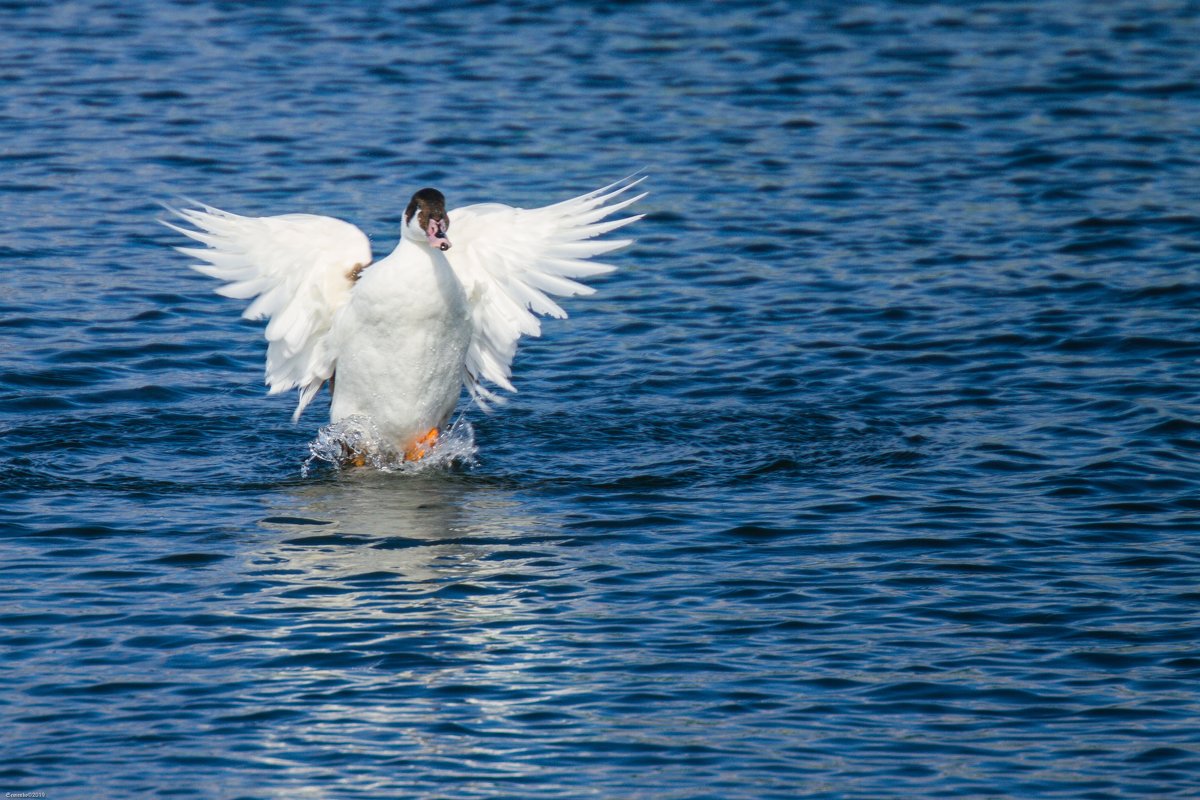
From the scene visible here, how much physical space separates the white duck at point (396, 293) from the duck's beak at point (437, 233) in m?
0.39

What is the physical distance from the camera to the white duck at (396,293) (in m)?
11.2

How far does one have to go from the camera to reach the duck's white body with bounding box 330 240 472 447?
11.0 metres

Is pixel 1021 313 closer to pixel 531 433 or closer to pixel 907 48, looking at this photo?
pixel 531 433

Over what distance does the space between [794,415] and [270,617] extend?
4.44m

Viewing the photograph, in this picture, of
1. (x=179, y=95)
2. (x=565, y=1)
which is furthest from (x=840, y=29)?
(x=179, y=95)

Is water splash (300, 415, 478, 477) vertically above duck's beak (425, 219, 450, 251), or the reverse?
duck's beak (425, 219, 450, 251)

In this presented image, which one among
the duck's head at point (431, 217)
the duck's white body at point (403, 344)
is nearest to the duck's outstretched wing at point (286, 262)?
the duck's white body at point (403, 344)

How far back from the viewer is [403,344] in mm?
11281

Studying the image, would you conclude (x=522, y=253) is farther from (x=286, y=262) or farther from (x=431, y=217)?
(x=286, y=262)

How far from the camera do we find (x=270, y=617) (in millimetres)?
8828

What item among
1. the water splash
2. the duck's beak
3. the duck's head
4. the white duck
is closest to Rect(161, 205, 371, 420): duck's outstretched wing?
the white duck

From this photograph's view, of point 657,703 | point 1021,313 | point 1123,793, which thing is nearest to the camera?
point 1123,793

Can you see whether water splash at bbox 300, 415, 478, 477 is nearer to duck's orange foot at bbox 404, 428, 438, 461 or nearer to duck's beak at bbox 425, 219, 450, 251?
duck's orange foot at bbox 404, 428, 438, 461

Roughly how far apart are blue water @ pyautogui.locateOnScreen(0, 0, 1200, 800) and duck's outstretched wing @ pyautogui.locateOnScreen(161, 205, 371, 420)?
911 mm
